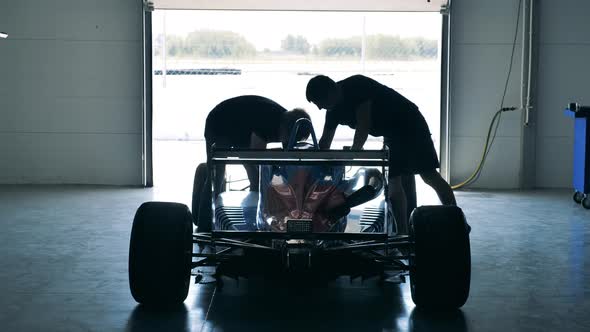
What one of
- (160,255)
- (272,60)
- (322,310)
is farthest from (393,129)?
(272,60)

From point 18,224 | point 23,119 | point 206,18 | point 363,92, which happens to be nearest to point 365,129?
point 363,92

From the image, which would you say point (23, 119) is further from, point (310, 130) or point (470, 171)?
point (310, 130)

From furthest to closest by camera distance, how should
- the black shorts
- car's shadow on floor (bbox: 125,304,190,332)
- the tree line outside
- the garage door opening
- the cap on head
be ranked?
the tree line outside < the garage door opening < the black shorts < the cap on head < car's shadow on floor (bbox: 125,304,190,332)

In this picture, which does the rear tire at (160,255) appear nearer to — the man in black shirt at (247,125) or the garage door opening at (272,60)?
the man in black shirt at (247,125)

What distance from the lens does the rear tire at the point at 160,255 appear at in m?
3.96

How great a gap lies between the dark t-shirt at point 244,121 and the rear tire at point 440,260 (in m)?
2.27

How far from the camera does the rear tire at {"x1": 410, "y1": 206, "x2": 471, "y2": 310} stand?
392 centimetres

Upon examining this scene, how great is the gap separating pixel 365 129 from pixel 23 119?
5.76 metres

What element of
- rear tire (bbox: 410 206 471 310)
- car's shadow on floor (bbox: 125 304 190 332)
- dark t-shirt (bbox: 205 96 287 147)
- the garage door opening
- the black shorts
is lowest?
car's shadow on floor (bbox: 125 304 190 332)

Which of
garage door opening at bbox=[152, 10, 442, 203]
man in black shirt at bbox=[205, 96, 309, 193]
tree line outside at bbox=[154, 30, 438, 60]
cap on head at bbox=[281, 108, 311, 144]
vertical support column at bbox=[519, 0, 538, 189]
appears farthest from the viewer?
tree line outside at bbox=[154, 30, 438, 60]

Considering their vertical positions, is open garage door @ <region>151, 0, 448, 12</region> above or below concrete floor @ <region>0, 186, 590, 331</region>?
above

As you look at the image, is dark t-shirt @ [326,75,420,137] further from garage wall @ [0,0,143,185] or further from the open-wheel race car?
garage wall @ [0,0,143,185]

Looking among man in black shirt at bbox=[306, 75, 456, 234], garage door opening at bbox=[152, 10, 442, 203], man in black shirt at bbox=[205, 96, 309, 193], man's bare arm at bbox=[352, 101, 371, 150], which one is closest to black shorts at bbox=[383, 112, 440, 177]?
man in black shirt at bbox=[306, 75, 456, 234]

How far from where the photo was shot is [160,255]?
396cm
